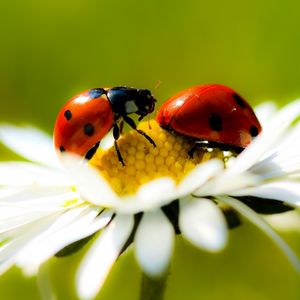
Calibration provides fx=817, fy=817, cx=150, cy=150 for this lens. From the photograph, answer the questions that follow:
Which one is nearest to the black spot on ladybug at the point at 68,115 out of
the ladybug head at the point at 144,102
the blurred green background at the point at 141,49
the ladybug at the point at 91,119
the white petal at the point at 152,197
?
the ladybug at the point at 91,119

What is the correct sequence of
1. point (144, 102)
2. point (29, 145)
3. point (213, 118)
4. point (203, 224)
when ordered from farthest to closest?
point (29, 145) < point (144, 102) < point (213, 118) < point (203, 224)

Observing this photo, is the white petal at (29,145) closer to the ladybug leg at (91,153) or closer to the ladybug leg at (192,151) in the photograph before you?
the ladybug leg at (91,153)

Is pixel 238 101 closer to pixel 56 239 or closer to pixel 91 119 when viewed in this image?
pixel 91 119

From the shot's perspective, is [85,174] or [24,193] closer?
[85,174]

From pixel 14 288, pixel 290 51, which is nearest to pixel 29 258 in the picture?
pixel 14 288

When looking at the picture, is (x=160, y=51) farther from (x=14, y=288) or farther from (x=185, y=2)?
(x=14, y=288)

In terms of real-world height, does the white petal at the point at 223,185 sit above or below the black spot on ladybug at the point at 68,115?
below

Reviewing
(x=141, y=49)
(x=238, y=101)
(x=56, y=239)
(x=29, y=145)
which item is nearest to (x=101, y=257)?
(x=56, y=239)

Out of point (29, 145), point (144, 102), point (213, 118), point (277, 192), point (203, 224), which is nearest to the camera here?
point (203, 224)
